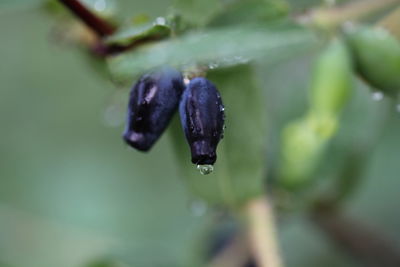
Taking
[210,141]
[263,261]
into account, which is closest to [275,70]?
[263,261]

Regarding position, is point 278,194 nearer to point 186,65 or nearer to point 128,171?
point 186,65

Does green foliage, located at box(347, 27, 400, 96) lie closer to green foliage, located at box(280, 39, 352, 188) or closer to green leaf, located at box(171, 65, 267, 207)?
green foliage, located at box(280, 39, 352, 188)

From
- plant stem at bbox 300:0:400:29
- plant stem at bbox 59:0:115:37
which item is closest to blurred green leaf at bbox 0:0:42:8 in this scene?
plant stem at bbox 59:0:115:37

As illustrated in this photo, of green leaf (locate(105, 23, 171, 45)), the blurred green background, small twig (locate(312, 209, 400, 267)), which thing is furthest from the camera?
the blurred green background

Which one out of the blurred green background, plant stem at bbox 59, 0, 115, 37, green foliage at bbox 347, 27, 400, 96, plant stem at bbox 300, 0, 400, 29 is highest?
the blurred green background

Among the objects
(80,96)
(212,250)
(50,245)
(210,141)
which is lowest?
(210,141)

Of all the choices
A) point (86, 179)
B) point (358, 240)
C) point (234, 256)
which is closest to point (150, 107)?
point (234, 256)

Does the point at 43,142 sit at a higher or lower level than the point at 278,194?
higher

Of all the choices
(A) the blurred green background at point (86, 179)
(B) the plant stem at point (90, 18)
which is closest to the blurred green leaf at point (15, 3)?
(B) the plant stem at point (90, 18)
